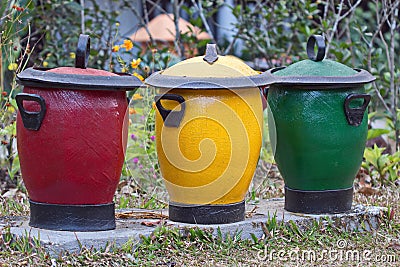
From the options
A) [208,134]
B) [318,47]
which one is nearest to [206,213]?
[208,134]

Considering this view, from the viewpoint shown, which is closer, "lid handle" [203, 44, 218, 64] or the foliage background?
"lid handle" [203, 44, 218, 64]

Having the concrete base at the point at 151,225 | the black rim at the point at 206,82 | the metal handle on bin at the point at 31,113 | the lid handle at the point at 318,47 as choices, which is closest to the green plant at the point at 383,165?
the concrete base at the point at 151,225

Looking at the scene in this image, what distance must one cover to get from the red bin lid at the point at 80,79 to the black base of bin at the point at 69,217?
1.71 ft

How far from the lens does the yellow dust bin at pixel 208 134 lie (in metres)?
3.12

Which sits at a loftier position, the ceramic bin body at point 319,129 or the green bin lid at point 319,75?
the green bin lid at point 319,75

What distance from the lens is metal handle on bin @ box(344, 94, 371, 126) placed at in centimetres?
340

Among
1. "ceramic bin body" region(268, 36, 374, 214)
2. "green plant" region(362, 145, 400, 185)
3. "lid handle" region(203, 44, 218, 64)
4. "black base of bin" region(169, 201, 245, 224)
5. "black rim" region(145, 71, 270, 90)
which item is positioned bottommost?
"green plant" region(362, 145, 400, 185)

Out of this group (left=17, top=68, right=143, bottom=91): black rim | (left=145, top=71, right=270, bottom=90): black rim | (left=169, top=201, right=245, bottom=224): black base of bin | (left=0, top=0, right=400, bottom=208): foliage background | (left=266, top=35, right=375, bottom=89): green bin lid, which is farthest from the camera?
(left=0, top=0, right=400, bottom=208): foliage background

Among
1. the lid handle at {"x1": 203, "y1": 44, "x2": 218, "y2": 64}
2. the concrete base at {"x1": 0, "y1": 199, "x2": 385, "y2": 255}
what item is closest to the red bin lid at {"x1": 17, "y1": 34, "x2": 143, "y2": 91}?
the lid handle at {"x1": 203, "y1": 44, "x2": 218, "y2": 64}

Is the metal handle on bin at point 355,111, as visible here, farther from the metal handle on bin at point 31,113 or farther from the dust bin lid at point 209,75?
the metal handle on bin at point 31,113

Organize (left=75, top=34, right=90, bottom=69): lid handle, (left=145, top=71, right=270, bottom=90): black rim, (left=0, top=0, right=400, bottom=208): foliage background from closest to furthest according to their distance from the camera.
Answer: (left=75, top=34, right=90, bottom=69): lid handle, (left=145, top=71, right=270, bottom=90): black rim, (left=0, top=0, right=400, bottom=208): foliage background

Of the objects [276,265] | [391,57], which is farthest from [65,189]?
[391,57]

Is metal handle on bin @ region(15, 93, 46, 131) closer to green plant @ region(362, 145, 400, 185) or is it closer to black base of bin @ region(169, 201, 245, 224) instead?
black base of bin @ region(169, 201, 245, 224)

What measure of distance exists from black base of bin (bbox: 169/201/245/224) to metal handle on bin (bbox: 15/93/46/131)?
0.77 metres
